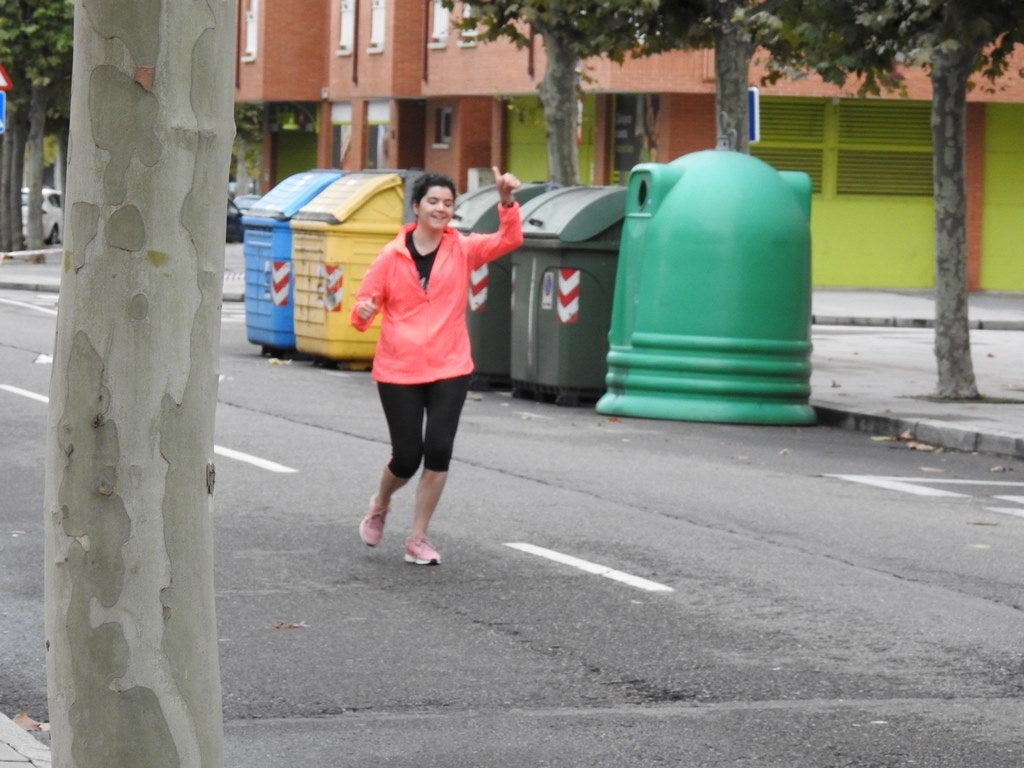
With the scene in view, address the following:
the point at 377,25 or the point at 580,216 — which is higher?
the point at 377,25

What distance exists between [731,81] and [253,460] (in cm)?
1056

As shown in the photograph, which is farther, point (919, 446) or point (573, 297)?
point (573, 297)

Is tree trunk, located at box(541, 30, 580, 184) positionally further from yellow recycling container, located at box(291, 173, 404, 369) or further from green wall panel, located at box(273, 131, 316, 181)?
green wall panel, located at box(273, 131, 316, 181)

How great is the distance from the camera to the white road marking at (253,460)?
40.9 feet

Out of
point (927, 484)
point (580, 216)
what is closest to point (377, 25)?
point (580, 216)

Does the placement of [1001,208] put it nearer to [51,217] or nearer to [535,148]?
[535,148]

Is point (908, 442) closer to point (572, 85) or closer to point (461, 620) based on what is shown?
point (461, 620)

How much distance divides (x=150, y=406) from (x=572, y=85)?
22123mm

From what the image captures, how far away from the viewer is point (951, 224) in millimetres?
17703

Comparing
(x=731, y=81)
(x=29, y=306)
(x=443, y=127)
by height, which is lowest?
(x=29, y=306)

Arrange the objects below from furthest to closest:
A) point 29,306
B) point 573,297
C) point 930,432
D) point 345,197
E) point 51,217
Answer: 1. point 51,217
2. point 29,306
3. point 345,197
4. point 573,297
5. point 930,432

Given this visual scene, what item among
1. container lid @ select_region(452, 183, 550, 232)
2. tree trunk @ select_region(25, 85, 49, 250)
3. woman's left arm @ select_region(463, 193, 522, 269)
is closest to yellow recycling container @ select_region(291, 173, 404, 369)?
container lid @ select_region(452, 183, 550, 232)

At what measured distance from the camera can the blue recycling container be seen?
72.8 feet

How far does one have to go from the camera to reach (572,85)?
25.4 metres
